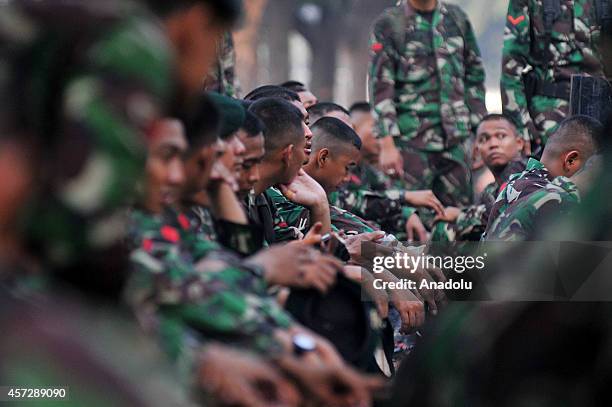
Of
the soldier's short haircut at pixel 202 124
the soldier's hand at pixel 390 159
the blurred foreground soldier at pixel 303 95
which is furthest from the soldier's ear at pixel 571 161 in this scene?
the soldier's short haircut at pixel 202 124

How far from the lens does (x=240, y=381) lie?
259 centimetres

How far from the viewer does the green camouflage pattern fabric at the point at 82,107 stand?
227cm

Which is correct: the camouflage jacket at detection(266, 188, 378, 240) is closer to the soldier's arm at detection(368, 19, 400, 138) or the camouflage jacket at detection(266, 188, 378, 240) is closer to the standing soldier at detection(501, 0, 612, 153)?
the standing soldier at detection(501, 0, 612, 153)

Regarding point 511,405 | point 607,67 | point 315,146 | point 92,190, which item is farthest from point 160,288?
point 315,146

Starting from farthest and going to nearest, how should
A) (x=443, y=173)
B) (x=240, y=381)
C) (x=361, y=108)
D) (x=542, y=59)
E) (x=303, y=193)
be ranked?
(x=361, y=108) < (x=443, y=173) < (x=542, y=59) < (x=303, y=193) < (x=240, y=381)

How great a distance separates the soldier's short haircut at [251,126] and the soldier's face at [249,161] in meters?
0.01

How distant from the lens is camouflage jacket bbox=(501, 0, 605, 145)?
7.96 metres

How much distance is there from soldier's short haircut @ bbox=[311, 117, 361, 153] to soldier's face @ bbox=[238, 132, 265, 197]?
2422mm

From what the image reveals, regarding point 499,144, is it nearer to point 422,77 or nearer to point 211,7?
point 422,77

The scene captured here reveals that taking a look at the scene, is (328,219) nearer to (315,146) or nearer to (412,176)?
(315,146)

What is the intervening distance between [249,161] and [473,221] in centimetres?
383

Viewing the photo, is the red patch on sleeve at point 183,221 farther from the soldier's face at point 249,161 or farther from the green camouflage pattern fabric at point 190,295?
the soldier's face at point 249,161

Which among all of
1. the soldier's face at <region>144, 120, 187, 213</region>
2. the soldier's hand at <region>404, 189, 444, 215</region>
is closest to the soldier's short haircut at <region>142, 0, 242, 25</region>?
the soldier's face at <region>144, 120, 187, 213</region>

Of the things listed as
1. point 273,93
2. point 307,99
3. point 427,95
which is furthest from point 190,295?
point 427,95
